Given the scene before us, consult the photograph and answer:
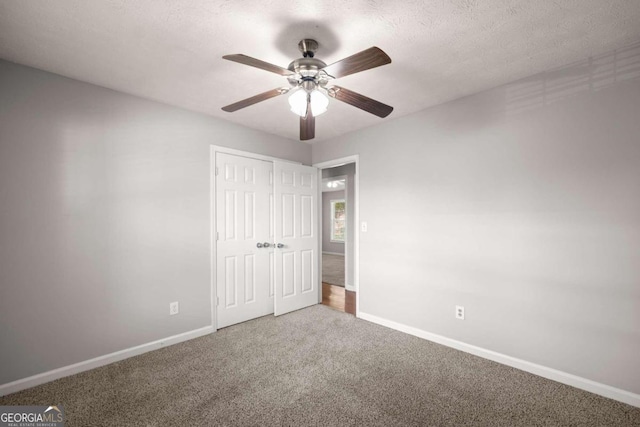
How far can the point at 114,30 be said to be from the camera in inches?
68.7

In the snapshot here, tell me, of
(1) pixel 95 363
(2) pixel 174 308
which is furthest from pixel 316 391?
(1) pixel 95 363

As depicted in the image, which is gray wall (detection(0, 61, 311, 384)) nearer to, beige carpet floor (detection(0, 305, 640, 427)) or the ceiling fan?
beige carpet floor (detection(0, 305, 640, 427))

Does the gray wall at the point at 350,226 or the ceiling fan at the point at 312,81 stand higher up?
the ceiling fan at the point at 312,81

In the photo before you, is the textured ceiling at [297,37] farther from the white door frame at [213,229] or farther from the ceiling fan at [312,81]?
Answer: the white door frame at [213,229]

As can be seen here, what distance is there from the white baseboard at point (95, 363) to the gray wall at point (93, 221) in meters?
0.05

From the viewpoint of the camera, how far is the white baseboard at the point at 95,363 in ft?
6.80

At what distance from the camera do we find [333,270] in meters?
6.92

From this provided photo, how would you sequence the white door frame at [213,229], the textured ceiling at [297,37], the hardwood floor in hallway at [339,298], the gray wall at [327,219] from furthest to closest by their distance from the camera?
the gray wall at [327,219] < the hardwood floor in hallway at [339,298] < the white door frame at [213,229] < the textured ceiling at [297,37]

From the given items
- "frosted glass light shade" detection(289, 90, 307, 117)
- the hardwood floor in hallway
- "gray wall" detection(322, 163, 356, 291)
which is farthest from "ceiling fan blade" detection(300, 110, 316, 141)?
"gray wall" detection(322, 163, 356, 291)

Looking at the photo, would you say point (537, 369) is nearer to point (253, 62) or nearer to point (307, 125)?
point (307, 125)

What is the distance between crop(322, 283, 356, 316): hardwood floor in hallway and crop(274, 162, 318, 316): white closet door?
0.31 meters

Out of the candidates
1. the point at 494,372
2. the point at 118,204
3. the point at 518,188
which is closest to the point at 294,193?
the point at 118,204

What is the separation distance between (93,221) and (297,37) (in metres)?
2.27

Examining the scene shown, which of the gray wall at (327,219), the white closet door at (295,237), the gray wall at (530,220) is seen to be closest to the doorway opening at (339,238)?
the gray wall at (327,219)
